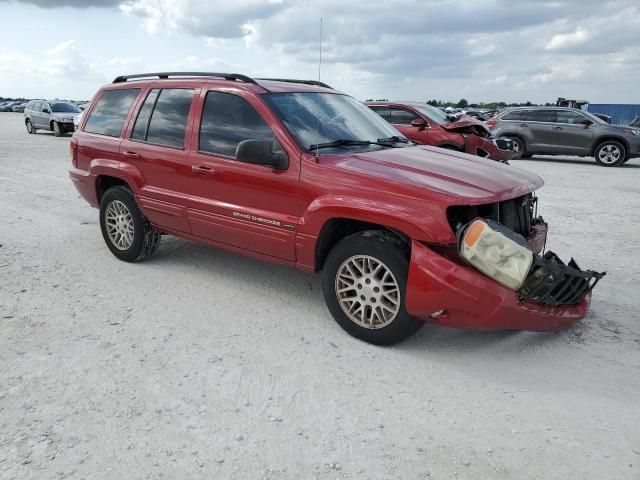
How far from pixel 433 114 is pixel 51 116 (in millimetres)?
16693

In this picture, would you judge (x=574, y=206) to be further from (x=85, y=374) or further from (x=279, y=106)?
(x=85, y=374)

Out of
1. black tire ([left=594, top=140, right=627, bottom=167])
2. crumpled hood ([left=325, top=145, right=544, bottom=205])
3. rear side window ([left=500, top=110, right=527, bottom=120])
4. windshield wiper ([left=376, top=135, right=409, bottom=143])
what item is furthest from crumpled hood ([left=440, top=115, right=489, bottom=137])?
crumpled hood ([left=325, top=145, right=544, bottom=205])

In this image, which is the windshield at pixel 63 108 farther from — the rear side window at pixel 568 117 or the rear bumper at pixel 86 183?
the rear bumper at pixel 86 183

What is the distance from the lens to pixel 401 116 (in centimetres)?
1198

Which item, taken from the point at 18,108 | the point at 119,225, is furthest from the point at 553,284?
the point at 18,108

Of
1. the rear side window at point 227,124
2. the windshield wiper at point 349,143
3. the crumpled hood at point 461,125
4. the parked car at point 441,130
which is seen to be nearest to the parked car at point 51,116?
the parked car at point 441,130

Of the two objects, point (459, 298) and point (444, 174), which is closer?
point (459, 298)

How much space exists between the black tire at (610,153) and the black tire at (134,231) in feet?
44.6

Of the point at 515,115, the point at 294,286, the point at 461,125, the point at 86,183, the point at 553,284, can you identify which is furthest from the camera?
the point at 515,115

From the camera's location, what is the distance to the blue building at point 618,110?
118ft

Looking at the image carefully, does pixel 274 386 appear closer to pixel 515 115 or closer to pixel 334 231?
pixel 334 231

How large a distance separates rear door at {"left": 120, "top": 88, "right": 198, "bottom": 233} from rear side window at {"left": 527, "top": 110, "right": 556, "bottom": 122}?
43.4 ft

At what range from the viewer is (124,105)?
529cm

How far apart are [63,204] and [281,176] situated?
5.41 metres
